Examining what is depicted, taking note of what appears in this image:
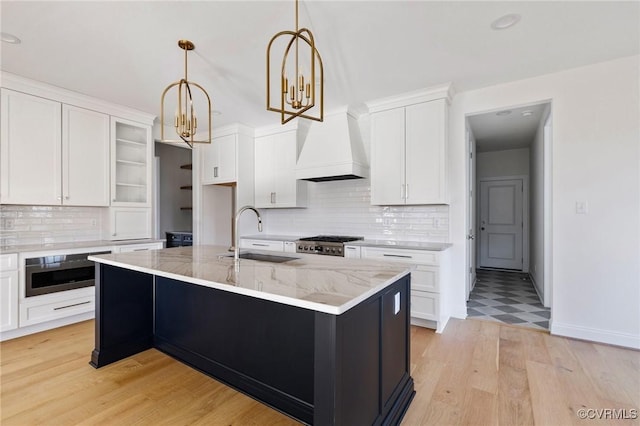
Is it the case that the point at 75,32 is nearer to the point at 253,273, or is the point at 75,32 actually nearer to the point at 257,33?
the point at 257,33

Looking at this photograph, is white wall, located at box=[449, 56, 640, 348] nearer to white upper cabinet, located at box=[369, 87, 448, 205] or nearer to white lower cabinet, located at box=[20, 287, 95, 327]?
white upper cabinet, located at box=[369, 87, 448, 205]

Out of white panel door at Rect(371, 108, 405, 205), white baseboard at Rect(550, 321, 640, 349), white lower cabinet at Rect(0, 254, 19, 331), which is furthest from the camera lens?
white panel door at Rect(371, 108, 405, 205)

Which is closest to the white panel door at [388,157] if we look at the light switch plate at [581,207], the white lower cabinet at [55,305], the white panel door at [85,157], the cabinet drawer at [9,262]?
the light switch plate at [581,207]

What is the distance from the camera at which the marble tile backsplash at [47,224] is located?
3.30 m

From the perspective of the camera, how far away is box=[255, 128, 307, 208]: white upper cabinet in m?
4.55

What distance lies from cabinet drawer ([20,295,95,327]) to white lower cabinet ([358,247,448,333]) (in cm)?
346

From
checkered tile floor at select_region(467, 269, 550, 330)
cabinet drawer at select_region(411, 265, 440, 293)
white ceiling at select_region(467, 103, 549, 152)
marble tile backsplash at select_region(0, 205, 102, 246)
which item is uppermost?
white ceiling at select_region(467, 103, 549, 152)

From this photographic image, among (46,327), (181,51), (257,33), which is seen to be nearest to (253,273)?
(257,33)

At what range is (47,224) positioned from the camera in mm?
3582

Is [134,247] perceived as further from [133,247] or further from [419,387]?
[419,387]

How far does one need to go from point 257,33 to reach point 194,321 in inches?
89.5

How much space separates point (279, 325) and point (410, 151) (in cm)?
252
